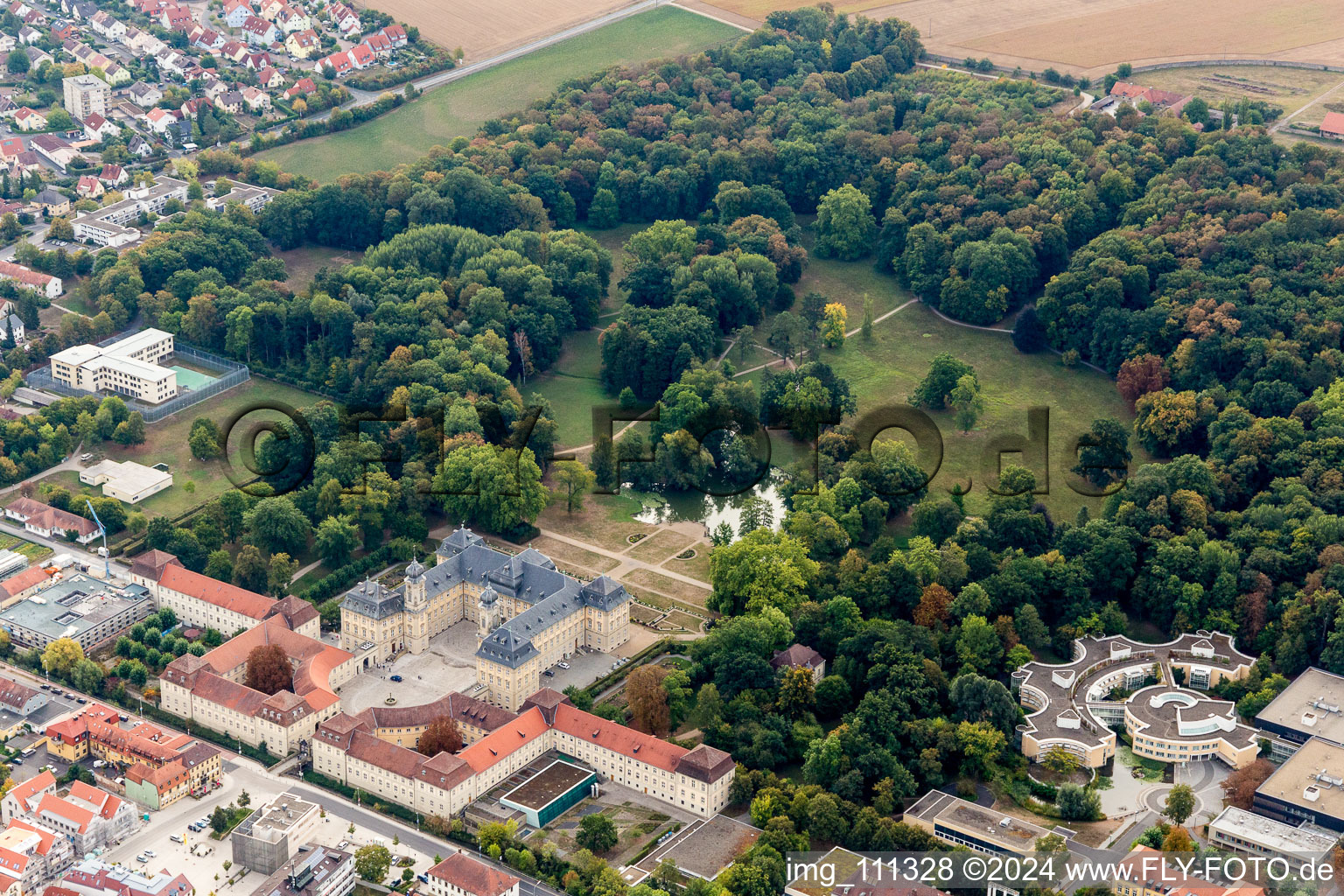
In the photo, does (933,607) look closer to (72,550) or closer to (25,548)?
(72,550)

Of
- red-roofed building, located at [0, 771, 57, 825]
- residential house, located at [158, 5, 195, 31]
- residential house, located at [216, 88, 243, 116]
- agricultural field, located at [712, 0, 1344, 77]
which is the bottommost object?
red-roofed building, located at [0, 771, 57, 825]

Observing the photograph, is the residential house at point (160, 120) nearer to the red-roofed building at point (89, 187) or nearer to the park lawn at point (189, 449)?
the red-roofed building at point (89, 187)

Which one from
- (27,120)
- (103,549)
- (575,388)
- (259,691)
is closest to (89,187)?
(27,120)

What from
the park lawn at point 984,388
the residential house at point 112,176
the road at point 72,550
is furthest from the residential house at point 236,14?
the road at point 72,550

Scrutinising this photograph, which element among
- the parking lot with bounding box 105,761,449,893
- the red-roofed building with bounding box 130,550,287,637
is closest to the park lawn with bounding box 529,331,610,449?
the red-roofed building with bounding box 130,550,287,637

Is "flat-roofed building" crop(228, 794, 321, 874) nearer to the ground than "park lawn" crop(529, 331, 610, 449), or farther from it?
nearer to the ground

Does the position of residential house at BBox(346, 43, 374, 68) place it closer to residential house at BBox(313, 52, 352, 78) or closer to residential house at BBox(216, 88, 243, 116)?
residential house at BBox(313, 52, 352, 78)
